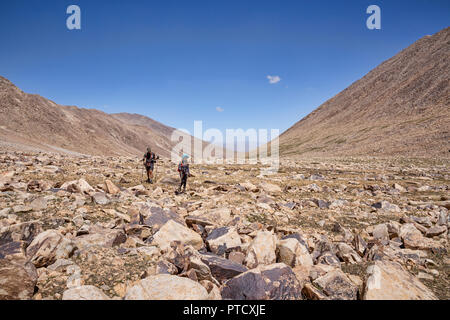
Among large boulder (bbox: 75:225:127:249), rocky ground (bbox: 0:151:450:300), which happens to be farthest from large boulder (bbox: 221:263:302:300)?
large boulder (bbox: 75:225:127:249)

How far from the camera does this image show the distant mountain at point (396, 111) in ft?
138

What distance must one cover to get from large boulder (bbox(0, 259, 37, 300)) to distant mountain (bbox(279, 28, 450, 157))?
1675 inches

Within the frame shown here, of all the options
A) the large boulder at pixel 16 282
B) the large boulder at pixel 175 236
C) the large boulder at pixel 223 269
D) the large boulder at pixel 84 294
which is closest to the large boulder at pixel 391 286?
the large boulder at pixel 223 269

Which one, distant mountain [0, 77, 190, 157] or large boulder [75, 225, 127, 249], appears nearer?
large boulder [75, 225, 127, 249]

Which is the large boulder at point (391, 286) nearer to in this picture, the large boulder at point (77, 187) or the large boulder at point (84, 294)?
the large boulder at point (84, 294)

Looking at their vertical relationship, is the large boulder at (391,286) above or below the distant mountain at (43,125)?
below

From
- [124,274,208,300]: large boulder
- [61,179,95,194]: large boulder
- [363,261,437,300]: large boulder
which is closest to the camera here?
[124,274,208,300]: large boulder

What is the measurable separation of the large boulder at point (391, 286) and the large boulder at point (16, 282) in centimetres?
497

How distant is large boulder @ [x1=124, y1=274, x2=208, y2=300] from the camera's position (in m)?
3.30

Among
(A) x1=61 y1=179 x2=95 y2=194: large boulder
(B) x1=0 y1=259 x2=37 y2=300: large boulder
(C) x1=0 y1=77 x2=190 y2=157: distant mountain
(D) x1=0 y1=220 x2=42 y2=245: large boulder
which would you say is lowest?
(B) x1=0 y1=259 x2=37 y2=300: large boulder

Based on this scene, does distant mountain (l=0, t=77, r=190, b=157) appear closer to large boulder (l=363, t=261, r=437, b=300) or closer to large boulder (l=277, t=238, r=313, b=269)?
large boulder (l=277, t=238, r=313, b=269)
